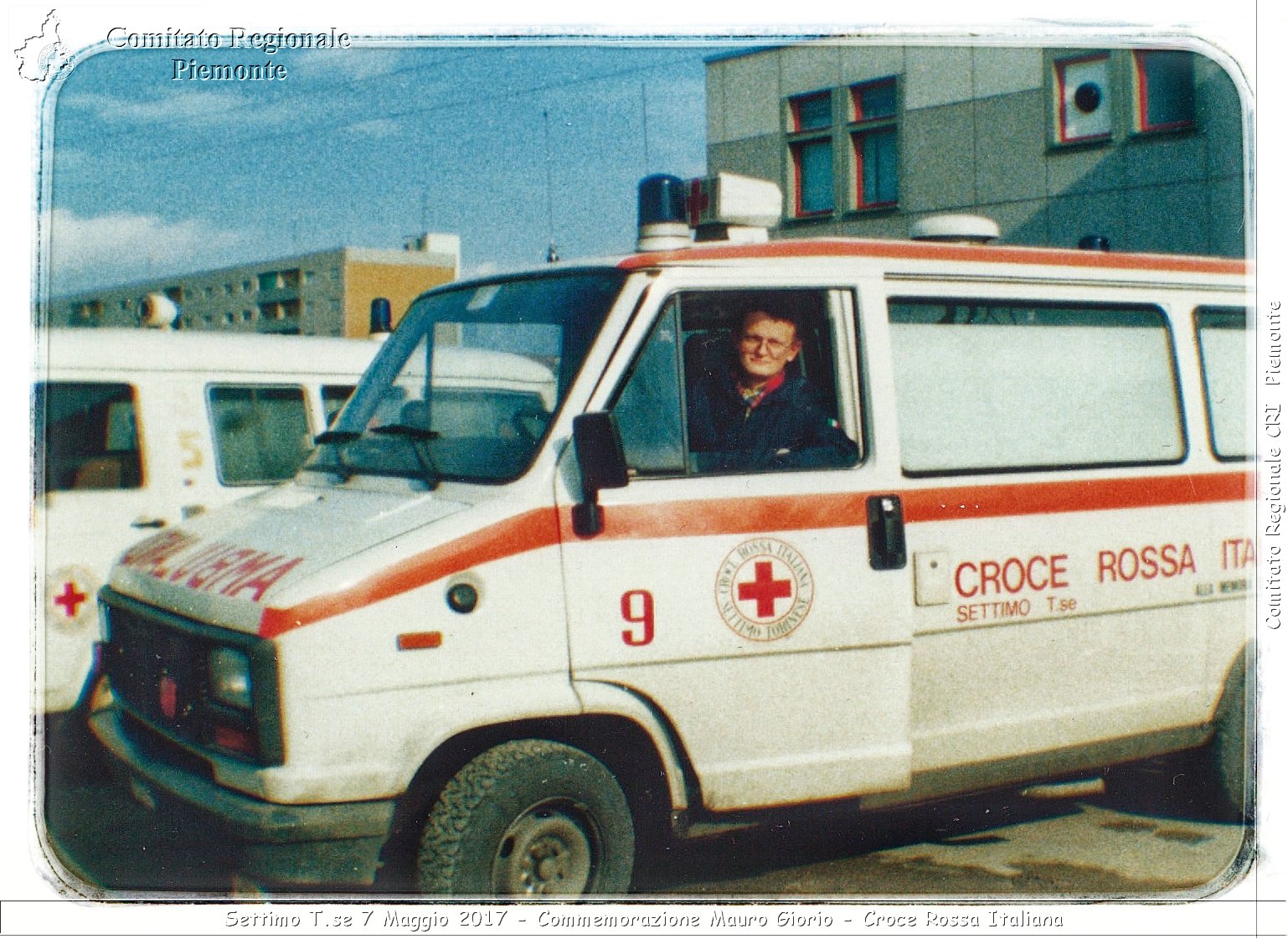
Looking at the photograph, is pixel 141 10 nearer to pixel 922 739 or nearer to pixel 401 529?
pixel 401 529

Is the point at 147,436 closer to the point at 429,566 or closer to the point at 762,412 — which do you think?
the point at 429,566

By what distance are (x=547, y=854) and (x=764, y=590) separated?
3.50 feet

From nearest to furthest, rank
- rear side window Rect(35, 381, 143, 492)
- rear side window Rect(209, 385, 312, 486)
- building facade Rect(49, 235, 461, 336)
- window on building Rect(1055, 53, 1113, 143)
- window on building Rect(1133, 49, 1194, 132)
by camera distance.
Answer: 1. building facade Rect(49, 235, 461, 336)
2. rear side window Rect(35, 381, 143, 492)
3. rear side window Rect(209, 385, 312, 486)
4. window on building Rect(1133, 49, 1194, 132)
5. window on building Rect(1055, 53, 1113, 143)

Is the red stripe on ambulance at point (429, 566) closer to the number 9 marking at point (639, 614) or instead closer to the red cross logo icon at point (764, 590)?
the number 9 marking at point (639, 614)

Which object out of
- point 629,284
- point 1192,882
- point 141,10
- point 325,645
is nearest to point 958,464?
point 629,284

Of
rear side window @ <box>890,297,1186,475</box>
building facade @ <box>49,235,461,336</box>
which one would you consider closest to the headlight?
building facade @ <box>49,235,461,336</box>

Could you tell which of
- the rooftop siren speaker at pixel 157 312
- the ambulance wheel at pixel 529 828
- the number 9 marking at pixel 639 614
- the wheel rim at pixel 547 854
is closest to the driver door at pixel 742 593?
the number 9 marking at pixel 639 614

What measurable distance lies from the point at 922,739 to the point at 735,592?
3.10 feet

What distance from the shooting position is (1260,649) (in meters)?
4.98

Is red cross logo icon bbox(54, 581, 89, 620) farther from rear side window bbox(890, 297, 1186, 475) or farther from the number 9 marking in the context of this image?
rear side window bbox(890, 297, 1186, 475)

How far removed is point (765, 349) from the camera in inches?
180

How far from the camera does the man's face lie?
4.55 metres

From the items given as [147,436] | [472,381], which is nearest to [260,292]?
[147,436]

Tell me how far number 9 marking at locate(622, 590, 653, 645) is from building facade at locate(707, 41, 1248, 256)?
7970 mm
